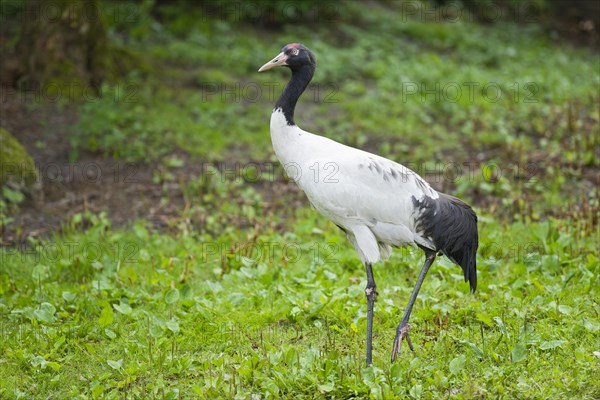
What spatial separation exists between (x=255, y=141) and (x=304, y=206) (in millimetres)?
1901

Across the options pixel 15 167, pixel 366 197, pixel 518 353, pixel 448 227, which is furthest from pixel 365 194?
pixel 15 167

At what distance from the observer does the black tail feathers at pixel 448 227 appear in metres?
5.43

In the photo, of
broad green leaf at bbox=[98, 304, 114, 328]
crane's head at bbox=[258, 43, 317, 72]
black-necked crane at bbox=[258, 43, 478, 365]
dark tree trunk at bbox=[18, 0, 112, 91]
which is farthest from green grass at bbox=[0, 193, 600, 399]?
dark tree trunk at bbox=[18, 0, 112, 91]

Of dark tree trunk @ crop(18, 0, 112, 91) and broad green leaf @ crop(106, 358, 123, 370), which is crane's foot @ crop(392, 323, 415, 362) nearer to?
broad green leaf @ crop(106, 358, 123, 370)

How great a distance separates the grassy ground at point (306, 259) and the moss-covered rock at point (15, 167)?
865 millimetres

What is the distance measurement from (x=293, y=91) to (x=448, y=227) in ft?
5.16

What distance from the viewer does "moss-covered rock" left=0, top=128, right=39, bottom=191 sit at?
7.95 meters

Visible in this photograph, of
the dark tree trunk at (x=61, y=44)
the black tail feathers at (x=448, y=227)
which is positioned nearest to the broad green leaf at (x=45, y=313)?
the black tail feathers at (x=448, y=227)

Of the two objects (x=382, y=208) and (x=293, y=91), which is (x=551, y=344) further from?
(x=293, y=91)

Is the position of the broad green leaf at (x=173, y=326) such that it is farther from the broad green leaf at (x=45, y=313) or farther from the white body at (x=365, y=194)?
the white body at (x=365, y=194)

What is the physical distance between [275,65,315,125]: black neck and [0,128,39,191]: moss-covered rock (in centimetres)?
354

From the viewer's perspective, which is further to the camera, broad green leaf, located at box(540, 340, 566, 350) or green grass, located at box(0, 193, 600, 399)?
broad green leaf, located at box(540, 340, 566, 350)

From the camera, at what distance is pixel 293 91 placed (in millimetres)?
5887

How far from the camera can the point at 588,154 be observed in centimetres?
889
